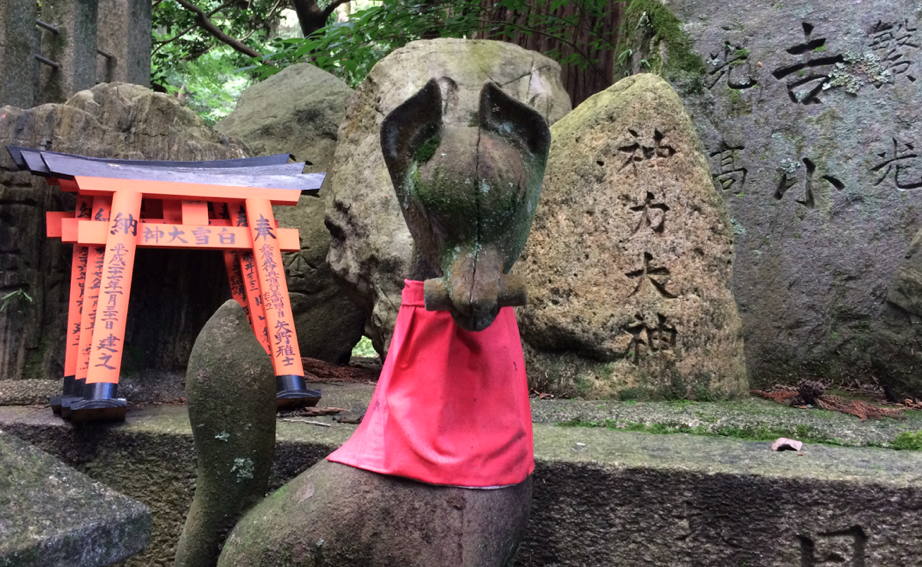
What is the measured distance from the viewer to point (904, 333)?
2.23m

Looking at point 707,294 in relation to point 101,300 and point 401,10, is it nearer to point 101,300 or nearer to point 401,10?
point 101,300

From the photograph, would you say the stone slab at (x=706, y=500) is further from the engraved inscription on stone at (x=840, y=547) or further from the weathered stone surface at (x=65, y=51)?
the weathered stone surface at (x=65, y=51)

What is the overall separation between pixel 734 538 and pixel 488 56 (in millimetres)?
2463

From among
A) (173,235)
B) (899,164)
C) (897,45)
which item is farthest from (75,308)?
(897,45)

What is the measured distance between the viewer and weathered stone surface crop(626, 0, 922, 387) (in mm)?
2736

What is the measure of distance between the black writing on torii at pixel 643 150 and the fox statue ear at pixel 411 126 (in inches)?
54.1

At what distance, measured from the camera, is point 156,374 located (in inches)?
96.6

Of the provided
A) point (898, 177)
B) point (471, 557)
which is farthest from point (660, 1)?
point (471, 557)

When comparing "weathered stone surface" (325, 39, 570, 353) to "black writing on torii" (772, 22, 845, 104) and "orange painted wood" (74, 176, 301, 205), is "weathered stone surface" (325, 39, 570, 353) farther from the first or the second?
"black writing on torii" (772, 22, 845, 104)

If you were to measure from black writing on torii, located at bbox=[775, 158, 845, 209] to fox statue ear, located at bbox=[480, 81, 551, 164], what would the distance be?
207 centimetres

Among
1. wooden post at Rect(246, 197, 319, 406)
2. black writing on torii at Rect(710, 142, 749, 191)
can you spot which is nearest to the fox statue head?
wooden post at Rect(246, 197, 319, 406)

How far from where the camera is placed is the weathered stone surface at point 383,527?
1089 millimetres

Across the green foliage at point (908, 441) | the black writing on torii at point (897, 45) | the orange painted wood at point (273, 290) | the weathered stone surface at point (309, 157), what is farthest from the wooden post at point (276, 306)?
the black writing on torii at point (897, 45)

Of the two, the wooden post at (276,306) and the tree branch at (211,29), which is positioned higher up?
the tree branch at (211,29)
